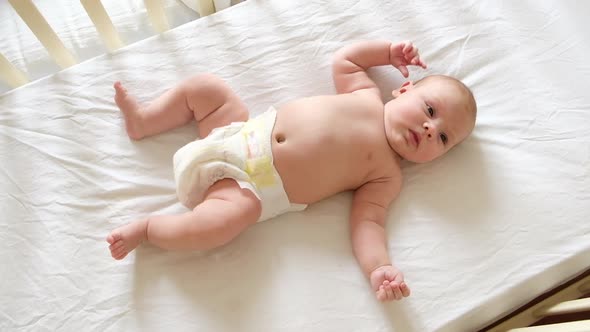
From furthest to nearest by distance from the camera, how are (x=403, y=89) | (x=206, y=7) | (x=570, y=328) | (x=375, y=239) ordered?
(x=206, y=7) < (x=403, y=89) < (x=375, y=239) < (x=570, y=328)

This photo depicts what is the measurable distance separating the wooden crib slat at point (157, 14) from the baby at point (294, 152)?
21cm

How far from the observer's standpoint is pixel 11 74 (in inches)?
44.1

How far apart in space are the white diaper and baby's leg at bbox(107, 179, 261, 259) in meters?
0.04

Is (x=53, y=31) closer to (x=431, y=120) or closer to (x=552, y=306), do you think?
(x=431, y=120)

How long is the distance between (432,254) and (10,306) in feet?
2.86

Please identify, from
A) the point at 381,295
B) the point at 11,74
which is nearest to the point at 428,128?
the point at 381,295

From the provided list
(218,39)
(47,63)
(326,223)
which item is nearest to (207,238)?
(326,223)

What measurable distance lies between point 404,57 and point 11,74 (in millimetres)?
945

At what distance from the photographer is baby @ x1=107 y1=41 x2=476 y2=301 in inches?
37.5

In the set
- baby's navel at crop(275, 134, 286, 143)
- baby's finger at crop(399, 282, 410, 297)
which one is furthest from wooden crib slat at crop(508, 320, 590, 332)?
baby's navel at crop(275, 134, 286, 143)

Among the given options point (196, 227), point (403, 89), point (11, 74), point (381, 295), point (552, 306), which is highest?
point (11, 74)

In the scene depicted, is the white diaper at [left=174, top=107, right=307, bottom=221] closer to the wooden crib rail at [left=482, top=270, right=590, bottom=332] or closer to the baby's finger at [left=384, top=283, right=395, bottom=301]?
the baby's finger at [left=384, top=283, right=395, bottom=301]

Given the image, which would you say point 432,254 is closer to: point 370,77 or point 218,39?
point 370,77

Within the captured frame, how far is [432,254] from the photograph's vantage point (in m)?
0.98
